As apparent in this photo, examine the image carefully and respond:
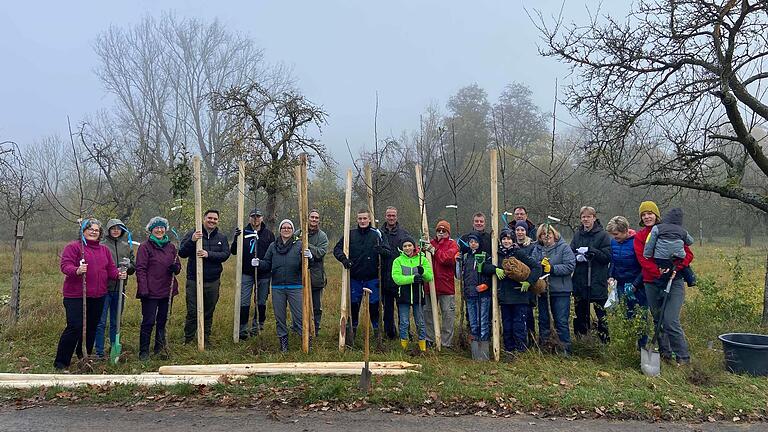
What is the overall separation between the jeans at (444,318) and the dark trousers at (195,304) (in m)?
3.29

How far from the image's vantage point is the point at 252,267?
7.88 metres

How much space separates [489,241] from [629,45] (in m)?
4.14

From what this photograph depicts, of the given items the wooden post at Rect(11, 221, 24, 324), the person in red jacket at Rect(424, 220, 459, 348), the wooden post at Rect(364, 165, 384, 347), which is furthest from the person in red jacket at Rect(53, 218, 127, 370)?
the person in red jacket at Rect(424, 220, 459, 348)

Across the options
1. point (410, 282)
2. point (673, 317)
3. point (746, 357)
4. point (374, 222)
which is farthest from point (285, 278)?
point (746, 357)

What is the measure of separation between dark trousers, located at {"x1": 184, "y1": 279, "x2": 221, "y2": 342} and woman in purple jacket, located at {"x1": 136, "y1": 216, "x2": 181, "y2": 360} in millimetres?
583

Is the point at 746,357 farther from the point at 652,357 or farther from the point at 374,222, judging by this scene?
the point at 374,222

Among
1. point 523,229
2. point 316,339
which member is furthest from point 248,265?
point 523,229

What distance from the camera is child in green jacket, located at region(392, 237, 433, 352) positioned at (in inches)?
276

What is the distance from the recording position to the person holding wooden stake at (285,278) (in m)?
7.21

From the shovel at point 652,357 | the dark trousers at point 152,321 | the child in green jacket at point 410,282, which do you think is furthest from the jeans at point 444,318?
the dark trousers at point 152,321

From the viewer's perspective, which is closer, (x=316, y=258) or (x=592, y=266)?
(x=592, y=266)

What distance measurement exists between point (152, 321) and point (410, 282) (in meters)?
3.63

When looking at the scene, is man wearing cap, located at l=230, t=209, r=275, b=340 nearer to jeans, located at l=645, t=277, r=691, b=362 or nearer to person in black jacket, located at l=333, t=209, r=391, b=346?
person in black jacket, located at l=333, t=209, r=391, b=346

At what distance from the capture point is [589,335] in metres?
7.26
